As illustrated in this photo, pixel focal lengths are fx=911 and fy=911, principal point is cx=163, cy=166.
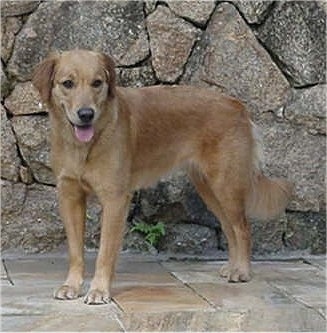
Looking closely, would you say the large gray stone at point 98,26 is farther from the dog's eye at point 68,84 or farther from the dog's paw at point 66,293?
the dog's paw at point 66,293

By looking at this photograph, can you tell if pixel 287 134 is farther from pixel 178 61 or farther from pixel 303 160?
pixel 178 61

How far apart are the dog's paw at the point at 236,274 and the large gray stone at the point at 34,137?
1475mm

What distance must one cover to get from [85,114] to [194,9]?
1872 mm

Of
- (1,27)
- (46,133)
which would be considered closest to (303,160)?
(46,133)

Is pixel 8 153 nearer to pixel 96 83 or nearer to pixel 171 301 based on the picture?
pixel 96 83

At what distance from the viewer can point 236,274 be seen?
548 centimetres

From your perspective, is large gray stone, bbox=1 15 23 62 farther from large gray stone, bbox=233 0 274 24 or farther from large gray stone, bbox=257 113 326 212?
large gray stone, bbox=257 113 326 212

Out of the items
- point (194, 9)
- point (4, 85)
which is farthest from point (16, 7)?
point (194, 9)

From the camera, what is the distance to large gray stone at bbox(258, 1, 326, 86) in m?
6.36

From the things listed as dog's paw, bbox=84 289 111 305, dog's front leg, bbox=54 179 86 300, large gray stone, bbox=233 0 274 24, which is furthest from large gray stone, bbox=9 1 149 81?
dog's paw, bbox=84 289 111 305

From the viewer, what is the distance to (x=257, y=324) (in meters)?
4.54

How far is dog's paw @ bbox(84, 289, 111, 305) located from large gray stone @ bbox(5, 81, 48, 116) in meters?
1.80

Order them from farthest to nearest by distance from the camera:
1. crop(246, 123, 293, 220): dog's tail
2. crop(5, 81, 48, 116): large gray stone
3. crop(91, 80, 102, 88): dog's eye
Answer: crop(5, 81, 48, 116): large gray stone, crop(246, 123, 293, 220): dog's tail, crop(91, 80, 102, 88): dog's eye

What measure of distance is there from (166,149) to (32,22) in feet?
4.67
